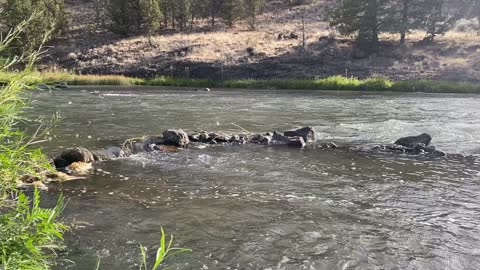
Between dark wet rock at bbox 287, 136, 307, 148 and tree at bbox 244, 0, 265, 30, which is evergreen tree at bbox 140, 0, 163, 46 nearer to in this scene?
tree at bbox 244, 0, 265, 30

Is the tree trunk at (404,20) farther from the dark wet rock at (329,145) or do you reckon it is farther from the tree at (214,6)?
the dark wet rock at (329,145)

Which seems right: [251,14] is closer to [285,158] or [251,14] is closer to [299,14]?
[299,14]

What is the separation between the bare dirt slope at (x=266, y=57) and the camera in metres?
46.8

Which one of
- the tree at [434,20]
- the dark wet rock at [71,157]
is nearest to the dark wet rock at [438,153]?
the dark wet rock at [71,157]

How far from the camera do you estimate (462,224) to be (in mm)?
8539

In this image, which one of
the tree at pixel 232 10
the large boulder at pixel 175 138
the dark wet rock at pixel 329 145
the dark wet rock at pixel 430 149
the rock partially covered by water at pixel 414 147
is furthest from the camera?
the tree at pixel 232 10

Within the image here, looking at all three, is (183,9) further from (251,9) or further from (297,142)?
(297,142)

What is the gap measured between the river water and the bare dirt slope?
27909mm

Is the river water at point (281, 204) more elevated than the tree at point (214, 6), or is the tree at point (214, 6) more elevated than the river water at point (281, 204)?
the tree at point (214, 6)

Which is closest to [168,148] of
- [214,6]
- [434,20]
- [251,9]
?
[434,20]

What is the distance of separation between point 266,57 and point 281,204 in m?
42.4

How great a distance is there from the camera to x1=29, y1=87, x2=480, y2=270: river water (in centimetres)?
721

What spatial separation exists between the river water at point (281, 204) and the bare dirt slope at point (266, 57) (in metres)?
→ 27.9

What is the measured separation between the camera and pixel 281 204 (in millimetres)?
9766
